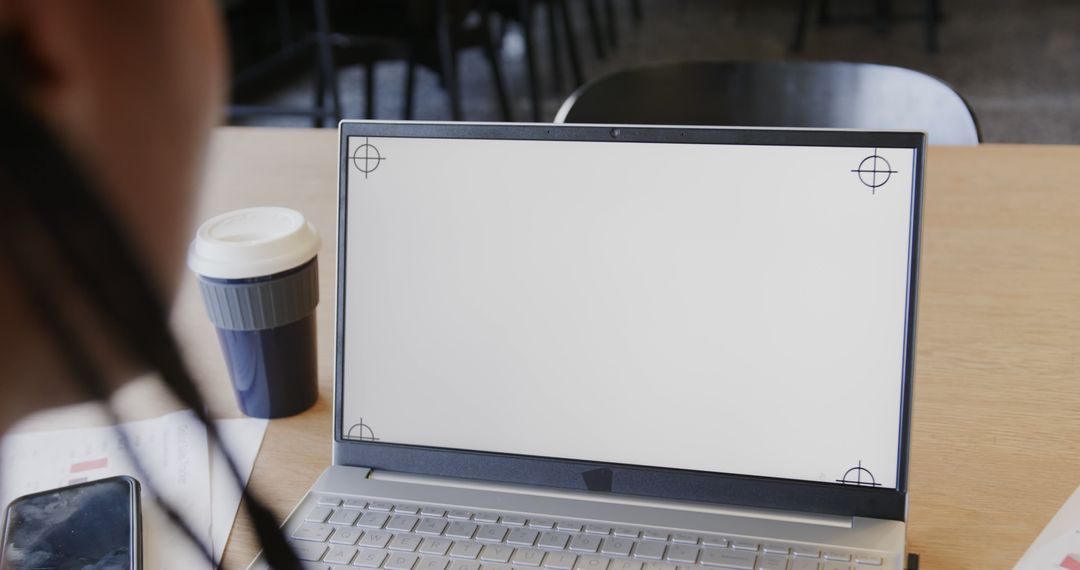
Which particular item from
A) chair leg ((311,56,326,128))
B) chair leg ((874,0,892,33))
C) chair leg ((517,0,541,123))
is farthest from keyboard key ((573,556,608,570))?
chair leg ((874,0,892,33))

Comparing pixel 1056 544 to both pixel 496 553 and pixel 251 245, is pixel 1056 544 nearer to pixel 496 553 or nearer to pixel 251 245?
pixel 496 553

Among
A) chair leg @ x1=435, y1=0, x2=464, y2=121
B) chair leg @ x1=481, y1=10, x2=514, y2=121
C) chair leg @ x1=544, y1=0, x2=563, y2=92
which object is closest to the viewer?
chair leg @ x1=435, y1=0, x2=464, y2=121

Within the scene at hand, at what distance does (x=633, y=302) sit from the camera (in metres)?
0.58

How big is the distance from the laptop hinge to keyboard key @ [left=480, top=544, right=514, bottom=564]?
0.16 feet

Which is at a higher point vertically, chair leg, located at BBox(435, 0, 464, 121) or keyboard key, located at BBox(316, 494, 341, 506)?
chair leg, located at BBox(435, 0, 464, 121)

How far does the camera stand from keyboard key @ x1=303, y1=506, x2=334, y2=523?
1.83 feet

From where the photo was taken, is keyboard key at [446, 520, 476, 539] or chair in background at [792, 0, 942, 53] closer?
keyboard key at [446, 520, 476, 539]

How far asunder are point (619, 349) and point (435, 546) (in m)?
0.16

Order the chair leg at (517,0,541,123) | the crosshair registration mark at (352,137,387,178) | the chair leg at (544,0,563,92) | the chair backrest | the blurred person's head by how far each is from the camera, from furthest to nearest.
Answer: the chair leg at (544,0,563,92)
the chair leg at (517,0,541,123)
the chair backrest
the crosshair registration mark at (352,137,387,178)
the blurred person's head

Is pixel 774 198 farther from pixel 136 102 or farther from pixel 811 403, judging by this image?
pixel 136 102

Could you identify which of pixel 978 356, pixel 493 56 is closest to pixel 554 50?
pixel 493 56

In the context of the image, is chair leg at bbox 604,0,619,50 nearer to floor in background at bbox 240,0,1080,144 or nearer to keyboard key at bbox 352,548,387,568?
floor in background at bbox 240,0,1080,144

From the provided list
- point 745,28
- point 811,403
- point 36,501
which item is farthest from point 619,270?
point 745,28

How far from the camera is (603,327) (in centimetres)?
58
